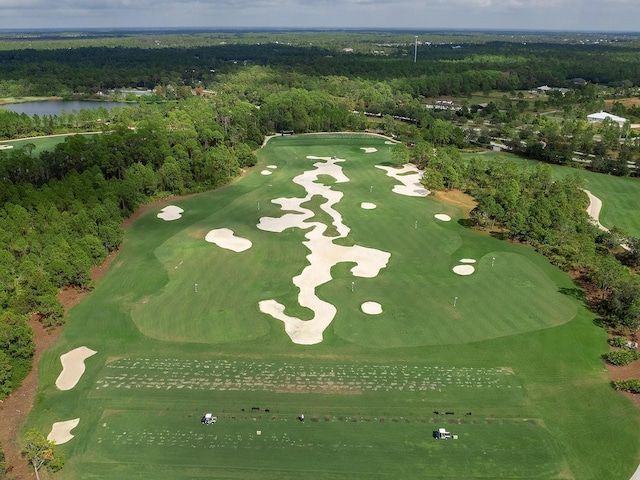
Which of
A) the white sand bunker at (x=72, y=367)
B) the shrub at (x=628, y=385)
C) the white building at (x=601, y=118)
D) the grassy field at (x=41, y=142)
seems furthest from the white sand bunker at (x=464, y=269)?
the white building at (x=601, y=118)

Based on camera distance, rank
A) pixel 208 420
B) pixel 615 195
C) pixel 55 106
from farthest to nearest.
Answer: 1. pixel 55 106
2. pixel 615 195
3. pixel 208 420

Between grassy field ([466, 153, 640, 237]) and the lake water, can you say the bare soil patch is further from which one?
the lake water

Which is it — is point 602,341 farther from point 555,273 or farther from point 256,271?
point 256,271

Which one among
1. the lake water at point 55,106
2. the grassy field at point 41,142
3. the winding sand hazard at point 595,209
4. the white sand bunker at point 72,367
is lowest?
the white sand bunker at point 72,367

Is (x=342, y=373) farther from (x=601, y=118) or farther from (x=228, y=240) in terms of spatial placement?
(x=601, y=118)

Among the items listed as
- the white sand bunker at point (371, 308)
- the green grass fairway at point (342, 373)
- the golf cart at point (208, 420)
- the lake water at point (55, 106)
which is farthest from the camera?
the lake water at point (55, 106)

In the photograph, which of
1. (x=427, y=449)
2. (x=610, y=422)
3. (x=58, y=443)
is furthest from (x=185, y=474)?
(x=610, y=422)

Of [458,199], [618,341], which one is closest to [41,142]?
[458,199]

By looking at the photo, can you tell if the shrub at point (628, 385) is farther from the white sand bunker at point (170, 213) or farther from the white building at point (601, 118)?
the white building at point (601, 118)
